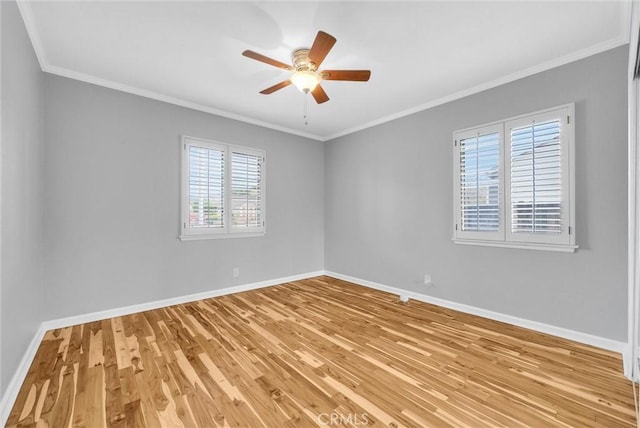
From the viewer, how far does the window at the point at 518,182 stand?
8.93 ft

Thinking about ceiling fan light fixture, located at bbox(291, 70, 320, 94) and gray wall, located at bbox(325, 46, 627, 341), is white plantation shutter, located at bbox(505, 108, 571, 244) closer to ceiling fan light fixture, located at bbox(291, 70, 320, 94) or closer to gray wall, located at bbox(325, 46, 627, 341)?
gray wall, located at bbox(325, 46, 627, 341)

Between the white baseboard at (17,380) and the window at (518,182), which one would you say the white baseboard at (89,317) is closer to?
the white baseboard at (17,380)

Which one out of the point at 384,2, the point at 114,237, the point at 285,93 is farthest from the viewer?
the point at 285,93

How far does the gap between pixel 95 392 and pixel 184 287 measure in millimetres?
1948

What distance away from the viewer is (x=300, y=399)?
185 cm

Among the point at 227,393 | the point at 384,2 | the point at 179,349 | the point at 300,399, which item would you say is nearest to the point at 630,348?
the point at 300,399

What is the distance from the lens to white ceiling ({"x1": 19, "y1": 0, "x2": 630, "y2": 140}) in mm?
2105

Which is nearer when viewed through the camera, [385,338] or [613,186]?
[613,186]

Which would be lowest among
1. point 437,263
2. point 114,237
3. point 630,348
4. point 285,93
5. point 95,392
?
point 95,392

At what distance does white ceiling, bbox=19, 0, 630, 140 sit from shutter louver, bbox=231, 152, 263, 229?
1.14 meters

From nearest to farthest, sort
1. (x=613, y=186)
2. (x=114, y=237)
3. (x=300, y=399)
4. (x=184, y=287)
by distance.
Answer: (x=300, y=399), (x=613, y=186), (x=114, y=237), (x=184, y=287)

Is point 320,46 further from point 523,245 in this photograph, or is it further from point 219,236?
point 219,236

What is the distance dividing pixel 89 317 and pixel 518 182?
504cm

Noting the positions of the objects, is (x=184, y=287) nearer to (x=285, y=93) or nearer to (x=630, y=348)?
(x=285, y=93)
